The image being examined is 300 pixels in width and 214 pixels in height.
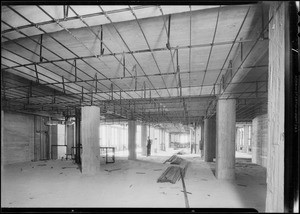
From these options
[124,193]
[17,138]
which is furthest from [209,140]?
[17,138]

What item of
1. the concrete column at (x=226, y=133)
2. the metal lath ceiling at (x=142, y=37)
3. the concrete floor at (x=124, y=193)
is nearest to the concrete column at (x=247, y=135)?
the concrete floor at (x=124, y=193)

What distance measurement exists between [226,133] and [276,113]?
7458 mm

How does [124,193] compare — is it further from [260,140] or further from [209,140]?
[260,140]

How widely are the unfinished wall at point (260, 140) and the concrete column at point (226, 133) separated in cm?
693

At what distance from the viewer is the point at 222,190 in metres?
8.52

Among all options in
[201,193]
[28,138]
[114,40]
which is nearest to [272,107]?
[114,40]

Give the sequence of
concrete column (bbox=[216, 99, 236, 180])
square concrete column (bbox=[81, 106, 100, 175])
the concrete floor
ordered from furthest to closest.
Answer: square concrete column (bbox=[81, 106, 100, 175]) < concrete column (bbox=[216, 99, 236, 180]) < the concrete floor

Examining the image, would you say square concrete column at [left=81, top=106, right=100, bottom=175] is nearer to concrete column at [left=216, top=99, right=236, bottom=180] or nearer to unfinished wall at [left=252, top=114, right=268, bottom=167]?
concrete column at [left=216, top=99, right=236, bottom=180]

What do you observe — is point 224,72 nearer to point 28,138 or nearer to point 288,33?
point 288,33

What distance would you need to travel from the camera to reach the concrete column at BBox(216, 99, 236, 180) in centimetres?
1046

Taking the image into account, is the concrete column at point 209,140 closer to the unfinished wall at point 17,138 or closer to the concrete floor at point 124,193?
the concrete floor at point 124,193

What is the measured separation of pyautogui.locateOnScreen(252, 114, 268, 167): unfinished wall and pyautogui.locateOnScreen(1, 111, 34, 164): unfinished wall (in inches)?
764

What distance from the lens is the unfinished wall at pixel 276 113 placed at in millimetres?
3166

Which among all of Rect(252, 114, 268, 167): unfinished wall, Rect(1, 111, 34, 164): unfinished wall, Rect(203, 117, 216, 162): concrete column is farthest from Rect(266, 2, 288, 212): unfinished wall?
Rect(1, 111, 34, 164): unfinished wall
